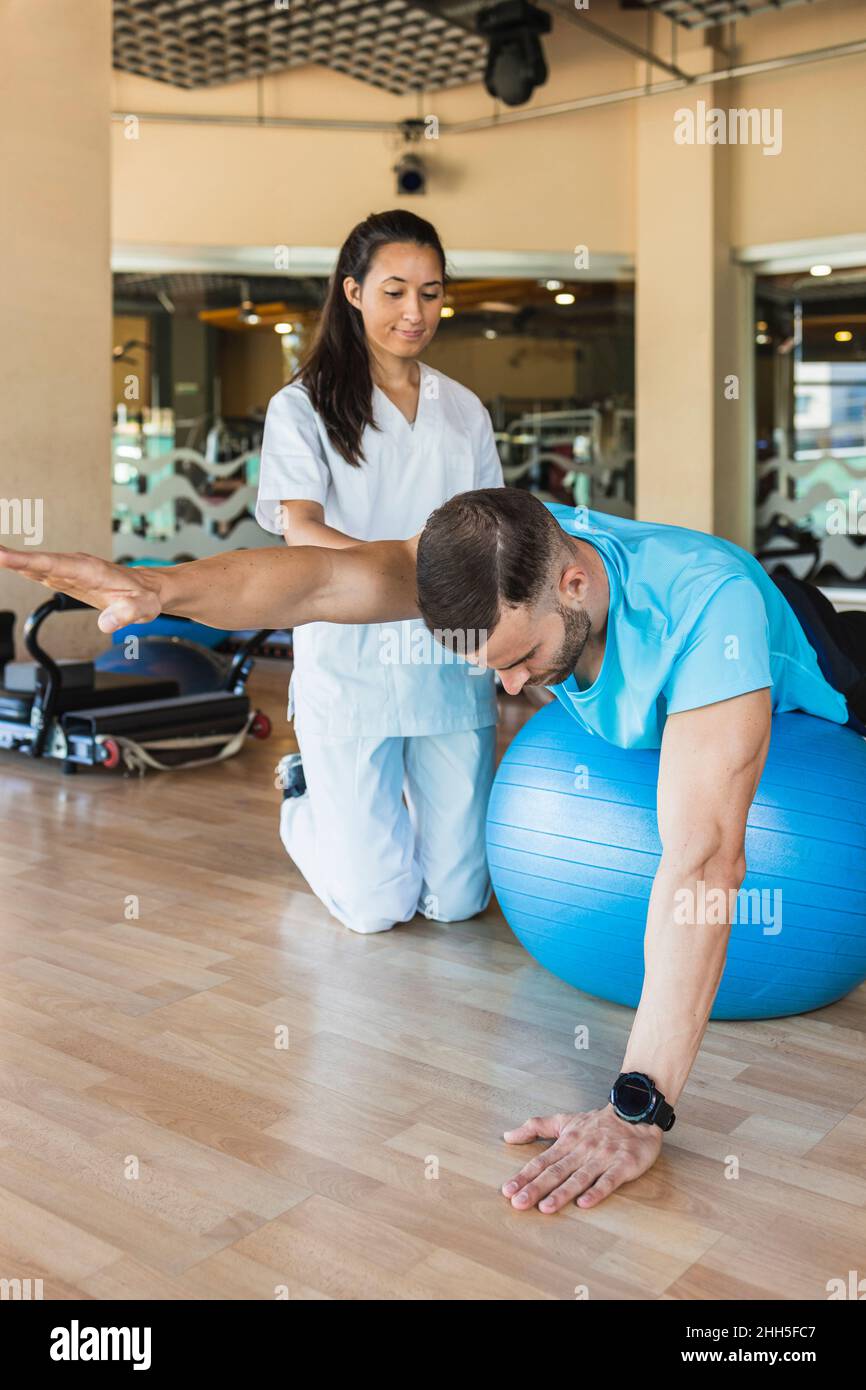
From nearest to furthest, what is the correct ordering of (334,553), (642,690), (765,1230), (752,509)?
1. (765,1230)
2. (642,690)
3. (334,553)
4. (752,509)

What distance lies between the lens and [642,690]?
167 cm

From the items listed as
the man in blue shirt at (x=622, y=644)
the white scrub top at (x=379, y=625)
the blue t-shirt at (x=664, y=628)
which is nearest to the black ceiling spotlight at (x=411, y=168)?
the white scrub top at (x=379, y=625)

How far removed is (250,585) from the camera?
1680 millimetres

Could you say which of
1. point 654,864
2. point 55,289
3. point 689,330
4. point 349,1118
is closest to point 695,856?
point 654,864

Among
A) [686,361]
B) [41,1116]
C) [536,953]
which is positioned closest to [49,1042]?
[41,1116]

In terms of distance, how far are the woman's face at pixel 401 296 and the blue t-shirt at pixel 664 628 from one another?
0.78 meters

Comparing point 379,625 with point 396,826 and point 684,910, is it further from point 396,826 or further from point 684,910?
point 684,910

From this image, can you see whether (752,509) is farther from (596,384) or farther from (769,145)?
(769,145)

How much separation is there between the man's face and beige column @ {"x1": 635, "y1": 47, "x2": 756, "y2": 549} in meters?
5.65

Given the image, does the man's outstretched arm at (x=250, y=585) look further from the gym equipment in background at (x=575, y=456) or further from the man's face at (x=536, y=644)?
the gym equipment in background at (x=575, y=456)

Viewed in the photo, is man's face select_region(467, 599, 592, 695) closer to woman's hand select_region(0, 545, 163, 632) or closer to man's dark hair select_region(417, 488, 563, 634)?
man's dark hair select_region(417, 488, 563, 634)

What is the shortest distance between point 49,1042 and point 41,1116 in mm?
263

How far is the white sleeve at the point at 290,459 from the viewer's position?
238cm

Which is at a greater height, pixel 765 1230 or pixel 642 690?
pixel 642 690
